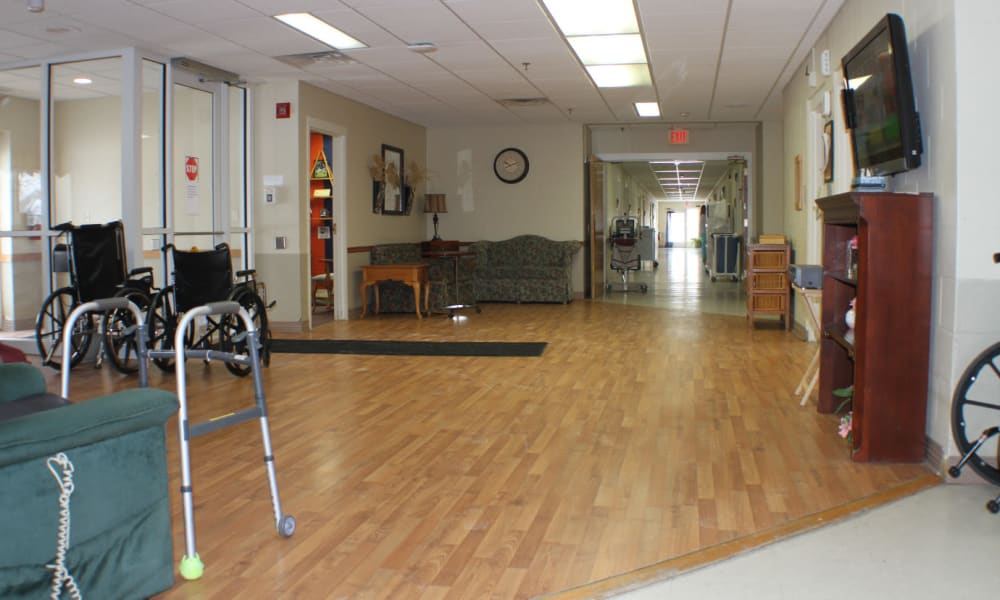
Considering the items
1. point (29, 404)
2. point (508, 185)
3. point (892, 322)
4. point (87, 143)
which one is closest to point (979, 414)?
point (892, 322)

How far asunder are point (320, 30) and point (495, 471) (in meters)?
4.18

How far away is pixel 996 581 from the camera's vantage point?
2.45 meters

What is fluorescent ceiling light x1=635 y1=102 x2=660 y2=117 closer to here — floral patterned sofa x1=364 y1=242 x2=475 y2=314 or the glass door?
floral patterned sofa x1=364 y1=242 x2=475 y2=314

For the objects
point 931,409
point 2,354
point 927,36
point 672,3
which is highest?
point 672,3

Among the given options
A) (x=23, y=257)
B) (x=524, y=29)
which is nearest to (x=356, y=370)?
(x=524, y=29)

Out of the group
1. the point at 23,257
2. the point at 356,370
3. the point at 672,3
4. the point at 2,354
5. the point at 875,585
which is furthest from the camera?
the point at 23,257

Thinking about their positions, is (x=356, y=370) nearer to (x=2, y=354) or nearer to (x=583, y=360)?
(x=583, y=360)

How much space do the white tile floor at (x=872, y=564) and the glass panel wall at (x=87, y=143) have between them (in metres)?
6.02

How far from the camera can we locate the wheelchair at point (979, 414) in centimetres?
310

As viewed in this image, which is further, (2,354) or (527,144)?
(527,144)

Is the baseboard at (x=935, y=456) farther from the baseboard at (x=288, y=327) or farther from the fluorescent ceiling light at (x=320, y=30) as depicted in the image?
the baseboard at (x=288, y=327)

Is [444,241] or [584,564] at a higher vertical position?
[444,241]

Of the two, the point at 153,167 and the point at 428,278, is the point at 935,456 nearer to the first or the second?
the point at 153,167

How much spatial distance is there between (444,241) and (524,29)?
5.46 metres
